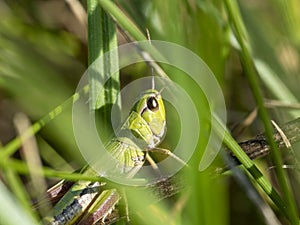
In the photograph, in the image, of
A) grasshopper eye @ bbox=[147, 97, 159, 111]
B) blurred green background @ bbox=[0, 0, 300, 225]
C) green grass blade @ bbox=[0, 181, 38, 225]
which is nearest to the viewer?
green grass blade @ bbox=[0, 181, 38, 225]

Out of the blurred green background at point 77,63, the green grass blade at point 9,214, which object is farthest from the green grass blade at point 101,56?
the green grass blade at point 9,214

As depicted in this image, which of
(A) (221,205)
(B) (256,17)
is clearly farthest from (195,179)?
(B) (256,17)

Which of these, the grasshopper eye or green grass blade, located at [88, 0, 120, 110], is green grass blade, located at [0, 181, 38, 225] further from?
the grasshopper eye

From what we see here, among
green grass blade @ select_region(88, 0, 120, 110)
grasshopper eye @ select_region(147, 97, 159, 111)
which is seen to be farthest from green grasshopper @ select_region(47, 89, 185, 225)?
green grass blade @ select_region(88, 0, 120, 110)

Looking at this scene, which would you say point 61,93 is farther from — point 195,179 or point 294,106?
point 195,179

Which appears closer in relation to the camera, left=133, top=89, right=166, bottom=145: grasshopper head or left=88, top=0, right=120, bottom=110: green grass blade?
left=88, top=0, right=120, bottom=110: green grass blade

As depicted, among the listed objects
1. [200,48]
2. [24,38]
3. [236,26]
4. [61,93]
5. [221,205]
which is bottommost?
[221,205]

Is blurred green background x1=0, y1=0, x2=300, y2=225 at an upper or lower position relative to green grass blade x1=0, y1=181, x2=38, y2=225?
upper

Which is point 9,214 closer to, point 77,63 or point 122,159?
point 122,159
